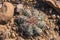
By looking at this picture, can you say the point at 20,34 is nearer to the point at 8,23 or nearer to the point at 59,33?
the point at 8,23

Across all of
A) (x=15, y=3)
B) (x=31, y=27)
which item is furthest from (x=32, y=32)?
(x=15, y=3)

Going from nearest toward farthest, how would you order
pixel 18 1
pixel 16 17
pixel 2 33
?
1. pixel 2 33
2. pixel 16 17
3. pixel 18 1

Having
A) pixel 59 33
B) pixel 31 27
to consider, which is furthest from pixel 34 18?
pixel 59 33

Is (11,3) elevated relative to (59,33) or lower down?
elevated

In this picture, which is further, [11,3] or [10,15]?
[11,3]

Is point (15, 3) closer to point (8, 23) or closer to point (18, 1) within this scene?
point (18, 1)

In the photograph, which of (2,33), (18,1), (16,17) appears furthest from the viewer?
(18,1)
